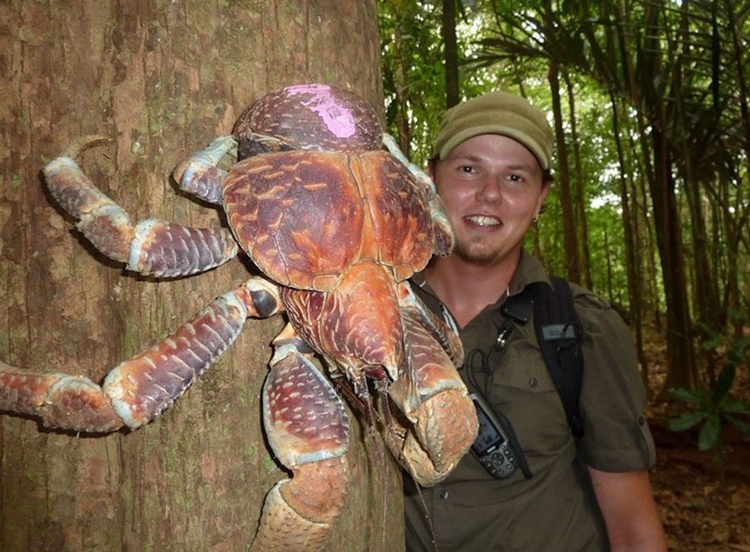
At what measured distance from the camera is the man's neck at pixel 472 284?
9.27 ft

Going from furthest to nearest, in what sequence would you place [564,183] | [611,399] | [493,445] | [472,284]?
1. [564,183]
2. [472,284]
3. [611,399]
4. [493,445]

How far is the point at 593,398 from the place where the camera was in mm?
2441

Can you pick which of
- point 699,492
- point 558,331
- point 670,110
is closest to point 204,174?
point 558,331

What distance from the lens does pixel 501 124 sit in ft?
8.79

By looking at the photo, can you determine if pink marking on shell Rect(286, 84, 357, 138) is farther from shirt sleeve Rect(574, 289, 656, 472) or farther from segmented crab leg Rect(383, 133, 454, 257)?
shirt sleeve Rect(574, 289, 656, 472)

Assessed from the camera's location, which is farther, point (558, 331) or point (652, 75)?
point (652, 75)

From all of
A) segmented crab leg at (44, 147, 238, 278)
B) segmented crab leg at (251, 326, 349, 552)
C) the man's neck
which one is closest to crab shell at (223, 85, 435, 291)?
segmented crab leg at (44, 147, 238, 278)

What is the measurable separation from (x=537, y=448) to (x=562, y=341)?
1.58ft

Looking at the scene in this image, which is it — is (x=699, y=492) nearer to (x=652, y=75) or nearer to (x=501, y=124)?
(x=652, y=75)

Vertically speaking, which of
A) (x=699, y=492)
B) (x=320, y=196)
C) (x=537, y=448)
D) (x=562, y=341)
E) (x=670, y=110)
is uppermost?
(x=670, y=110)

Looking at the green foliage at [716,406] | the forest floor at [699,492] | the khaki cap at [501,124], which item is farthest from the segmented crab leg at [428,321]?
the forest floor at [699,492]

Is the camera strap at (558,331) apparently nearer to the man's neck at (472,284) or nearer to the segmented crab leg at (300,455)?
the man's neck at (472,284)

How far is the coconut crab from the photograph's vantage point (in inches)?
44.1

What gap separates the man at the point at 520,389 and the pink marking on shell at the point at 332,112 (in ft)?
4.48
